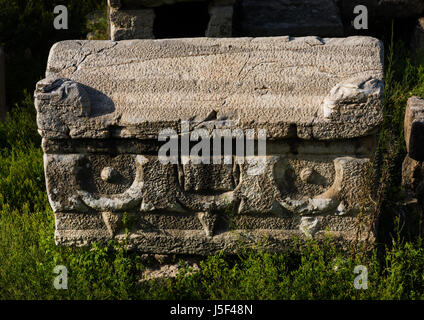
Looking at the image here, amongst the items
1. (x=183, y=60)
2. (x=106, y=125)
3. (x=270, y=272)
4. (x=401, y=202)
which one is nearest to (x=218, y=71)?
(x=183, y=60)

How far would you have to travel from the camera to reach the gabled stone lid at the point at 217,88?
3.07 meters

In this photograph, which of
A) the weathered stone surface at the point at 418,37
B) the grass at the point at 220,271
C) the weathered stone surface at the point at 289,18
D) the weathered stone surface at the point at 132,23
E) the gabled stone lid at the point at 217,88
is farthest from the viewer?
the weathered stone surface at the point at 418,37

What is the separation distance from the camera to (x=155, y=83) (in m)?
3.32

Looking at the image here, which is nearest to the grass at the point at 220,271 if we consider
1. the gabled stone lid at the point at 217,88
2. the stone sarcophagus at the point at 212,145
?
the stone sarcophagus at the point at 212,145

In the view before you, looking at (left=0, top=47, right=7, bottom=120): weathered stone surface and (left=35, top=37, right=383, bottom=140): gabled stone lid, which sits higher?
(left=35, top=37, right=383, bottom=140): gabled stone lid

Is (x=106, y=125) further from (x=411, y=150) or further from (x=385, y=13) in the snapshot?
(x=385, y=13)

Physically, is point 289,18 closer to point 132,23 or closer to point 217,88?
point 132,23

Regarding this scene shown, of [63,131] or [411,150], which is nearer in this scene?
[63,131]

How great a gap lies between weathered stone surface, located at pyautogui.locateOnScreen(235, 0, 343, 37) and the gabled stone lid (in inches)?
83.9

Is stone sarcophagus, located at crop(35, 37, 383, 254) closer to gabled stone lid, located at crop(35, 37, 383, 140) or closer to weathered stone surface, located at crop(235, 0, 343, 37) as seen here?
gabled stone lid, located at crop(35, 37, 383, 140)

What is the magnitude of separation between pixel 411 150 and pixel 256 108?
3.69 feet

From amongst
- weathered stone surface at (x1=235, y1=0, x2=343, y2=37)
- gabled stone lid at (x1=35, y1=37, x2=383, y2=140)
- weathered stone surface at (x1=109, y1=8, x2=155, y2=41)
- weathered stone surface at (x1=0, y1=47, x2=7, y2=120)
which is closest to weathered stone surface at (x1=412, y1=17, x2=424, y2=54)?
weathered stone surface at (x1=235, y1=0, x2=343, y2=37)

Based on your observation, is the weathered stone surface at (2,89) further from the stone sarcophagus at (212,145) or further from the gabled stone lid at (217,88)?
the stone sarcophagus at (212,145)

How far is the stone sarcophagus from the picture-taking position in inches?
123
